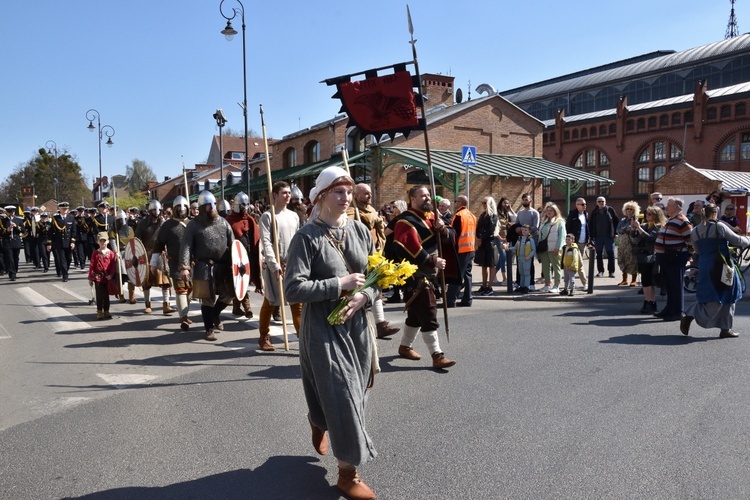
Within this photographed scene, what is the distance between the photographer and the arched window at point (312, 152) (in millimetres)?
34438

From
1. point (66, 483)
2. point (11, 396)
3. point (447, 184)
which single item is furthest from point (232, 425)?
point (447, 184)

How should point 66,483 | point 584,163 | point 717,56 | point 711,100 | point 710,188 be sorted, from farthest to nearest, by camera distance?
point 584,163 < point 717,56 < point 711,100 < point 710,188 < point 66,483

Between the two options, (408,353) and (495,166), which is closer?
(408,353)

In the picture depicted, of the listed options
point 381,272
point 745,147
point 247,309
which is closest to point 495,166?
point 247,309

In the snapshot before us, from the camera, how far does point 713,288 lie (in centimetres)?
748

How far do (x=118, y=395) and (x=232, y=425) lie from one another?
5.21 feet

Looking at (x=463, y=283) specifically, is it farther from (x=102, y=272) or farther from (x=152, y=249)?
(x=102, y=272)

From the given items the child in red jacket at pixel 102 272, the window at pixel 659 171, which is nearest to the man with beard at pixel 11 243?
the child in red jacket at pixel 102 272

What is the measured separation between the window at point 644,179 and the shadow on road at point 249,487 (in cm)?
4484

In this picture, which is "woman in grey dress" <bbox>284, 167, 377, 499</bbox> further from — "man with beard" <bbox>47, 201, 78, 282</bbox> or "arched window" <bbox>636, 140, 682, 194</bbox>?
"arched window" <bbox>636, 140, 682, 194</bbox>

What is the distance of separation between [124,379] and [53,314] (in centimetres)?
551

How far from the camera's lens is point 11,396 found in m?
5.85

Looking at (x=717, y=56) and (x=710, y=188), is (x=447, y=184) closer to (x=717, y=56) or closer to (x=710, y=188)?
(x=710, y=188)

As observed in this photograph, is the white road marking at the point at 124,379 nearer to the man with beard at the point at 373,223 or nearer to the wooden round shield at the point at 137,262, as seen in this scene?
the man with beard at the point at 373,223
